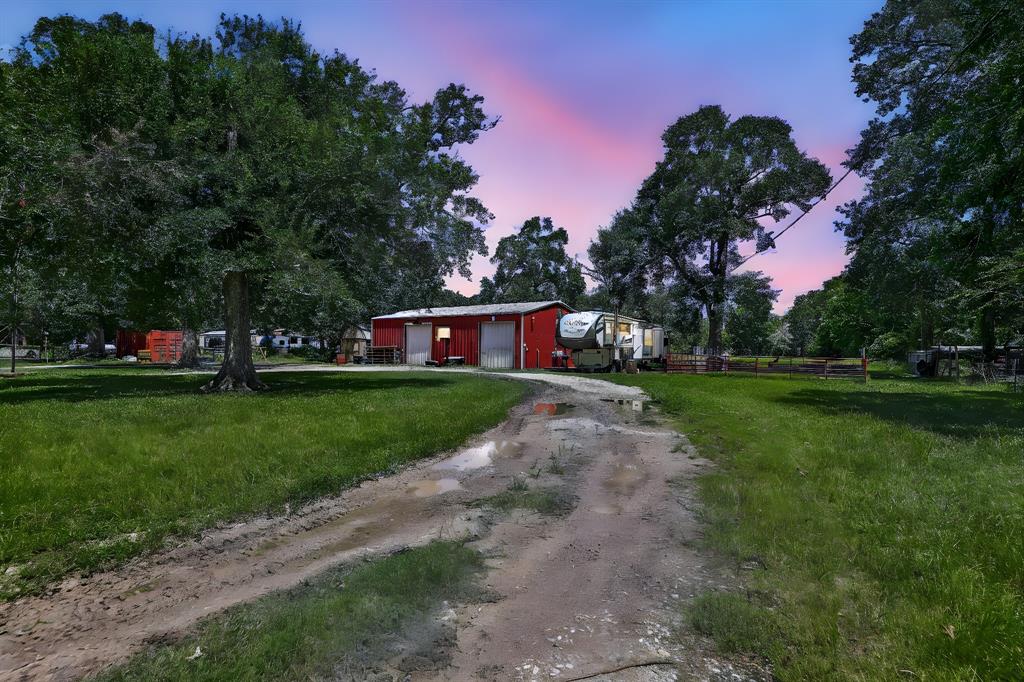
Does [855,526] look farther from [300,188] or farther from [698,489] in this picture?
[300,188]

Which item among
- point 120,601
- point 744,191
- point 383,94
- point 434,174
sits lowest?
point 120,601

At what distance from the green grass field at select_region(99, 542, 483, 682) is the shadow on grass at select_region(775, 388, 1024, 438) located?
10.4 meters

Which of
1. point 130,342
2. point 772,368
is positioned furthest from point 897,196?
point 130,342

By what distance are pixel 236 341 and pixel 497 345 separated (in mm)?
18367

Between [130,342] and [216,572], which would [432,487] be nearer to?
[216,572]

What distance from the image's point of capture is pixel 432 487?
603cm

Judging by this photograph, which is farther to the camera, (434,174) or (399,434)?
(434,174)

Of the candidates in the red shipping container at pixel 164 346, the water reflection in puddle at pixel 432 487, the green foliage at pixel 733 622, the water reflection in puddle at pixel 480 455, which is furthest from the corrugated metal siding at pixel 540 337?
the red shipping container at pixel 164 346

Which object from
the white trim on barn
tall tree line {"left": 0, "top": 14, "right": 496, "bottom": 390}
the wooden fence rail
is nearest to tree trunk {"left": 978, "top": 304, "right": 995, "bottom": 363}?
the wooden fence rail

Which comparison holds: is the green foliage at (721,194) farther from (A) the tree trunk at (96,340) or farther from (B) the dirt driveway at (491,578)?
(A) the tree trunk at (96,340)

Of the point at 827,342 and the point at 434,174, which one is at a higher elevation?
the point at 434,174

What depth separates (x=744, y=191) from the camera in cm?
3684

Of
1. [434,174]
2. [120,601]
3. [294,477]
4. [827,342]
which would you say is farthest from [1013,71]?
[827,342]

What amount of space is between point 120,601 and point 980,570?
21.1 ft
